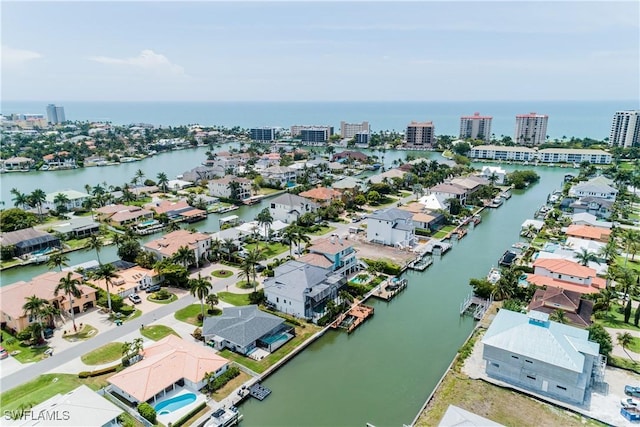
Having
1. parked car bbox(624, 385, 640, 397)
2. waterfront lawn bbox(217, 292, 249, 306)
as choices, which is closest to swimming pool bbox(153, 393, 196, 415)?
waterfront lawn bbox(217, 292, 249, 306)

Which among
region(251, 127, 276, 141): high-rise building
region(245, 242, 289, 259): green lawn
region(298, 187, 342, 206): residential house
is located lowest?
region(245, 242, 289, 259): green lawn

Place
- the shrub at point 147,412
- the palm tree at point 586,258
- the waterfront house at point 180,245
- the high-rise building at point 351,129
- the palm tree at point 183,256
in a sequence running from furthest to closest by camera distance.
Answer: the high-rise building at point 351,129, the waterfront house at point 180,245, the palm tree at point 586,258, the palm tree at point 183,256, the shrub at point 147,412

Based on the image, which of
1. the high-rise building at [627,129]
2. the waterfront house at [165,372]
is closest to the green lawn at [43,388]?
the waterfront house at [165,372]

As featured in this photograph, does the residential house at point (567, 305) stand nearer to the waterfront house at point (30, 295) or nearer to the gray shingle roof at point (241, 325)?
the gray shingle roof at point (241, 325)

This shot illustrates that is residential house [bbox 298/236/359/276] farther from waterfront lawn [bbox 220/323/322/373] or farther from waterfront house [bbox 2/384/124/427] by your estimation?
waterfront house [bbox 2/384/124/427]

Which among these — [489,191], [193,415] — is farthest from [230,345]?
[489,191]

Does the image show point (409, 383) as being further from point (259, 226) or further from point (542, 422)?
point (259, 226)
